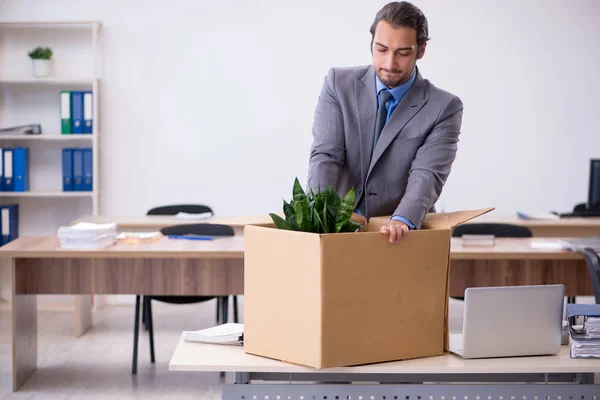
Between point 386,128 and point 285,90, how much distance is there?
3571mm

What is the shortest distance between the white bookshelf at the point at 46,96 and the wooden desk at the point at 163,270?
1.87 m

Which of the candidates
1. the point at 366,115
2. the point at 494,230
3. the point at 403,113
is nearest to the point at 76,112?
the point at 494,230

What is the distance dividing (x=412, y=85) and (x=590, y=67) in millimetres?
3989

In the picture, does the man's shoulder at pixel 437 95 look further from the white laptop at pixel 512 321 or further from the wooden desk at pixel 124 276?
the wooden desk at pixel 124 276

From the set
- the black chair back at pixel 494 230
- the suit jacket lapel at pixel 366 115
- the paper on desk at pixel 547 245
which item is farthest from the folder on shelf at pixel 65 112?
the suit jacket lapel at pixel 366 115

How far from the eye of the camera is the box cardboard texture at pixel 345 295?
1774 millimetres

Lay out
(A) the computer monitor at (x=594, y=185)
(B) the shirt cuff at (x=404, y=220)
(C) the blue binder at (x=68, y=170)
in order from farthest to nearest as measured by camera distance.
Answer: (C) the blue binder at (x=68, y=170)
(A) the computer monitor at (x=594, y=185)
(B) the shirt cuff at (x=404, y=220)

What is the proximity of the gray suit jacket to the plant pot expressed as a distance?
12.1ft

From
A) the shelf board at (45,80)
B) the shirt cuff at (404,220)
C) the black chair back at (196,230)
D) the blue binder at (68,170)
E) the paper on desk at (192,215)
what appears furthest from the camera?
the blue binder at (68,170)

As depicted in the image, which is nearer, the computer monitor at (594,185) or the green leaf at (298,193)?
the green leaf at (298,193)

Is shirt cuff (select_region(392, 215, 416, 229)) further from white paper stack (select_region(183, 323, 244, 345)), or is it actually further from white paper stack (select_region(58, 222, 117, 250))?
white paper stack (select_region(58, 222, 117, 250))

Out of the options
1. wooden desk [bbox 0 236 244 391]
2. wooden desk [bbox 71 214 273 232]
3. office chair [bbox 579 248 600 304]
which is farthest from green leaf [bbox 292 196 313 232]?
wooden desk [bbox 71 214 273 232]

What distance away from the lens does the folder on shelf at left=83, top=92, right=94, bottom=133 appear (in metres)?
5.54

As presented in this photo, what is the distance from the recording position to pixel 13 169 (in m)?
5.57
